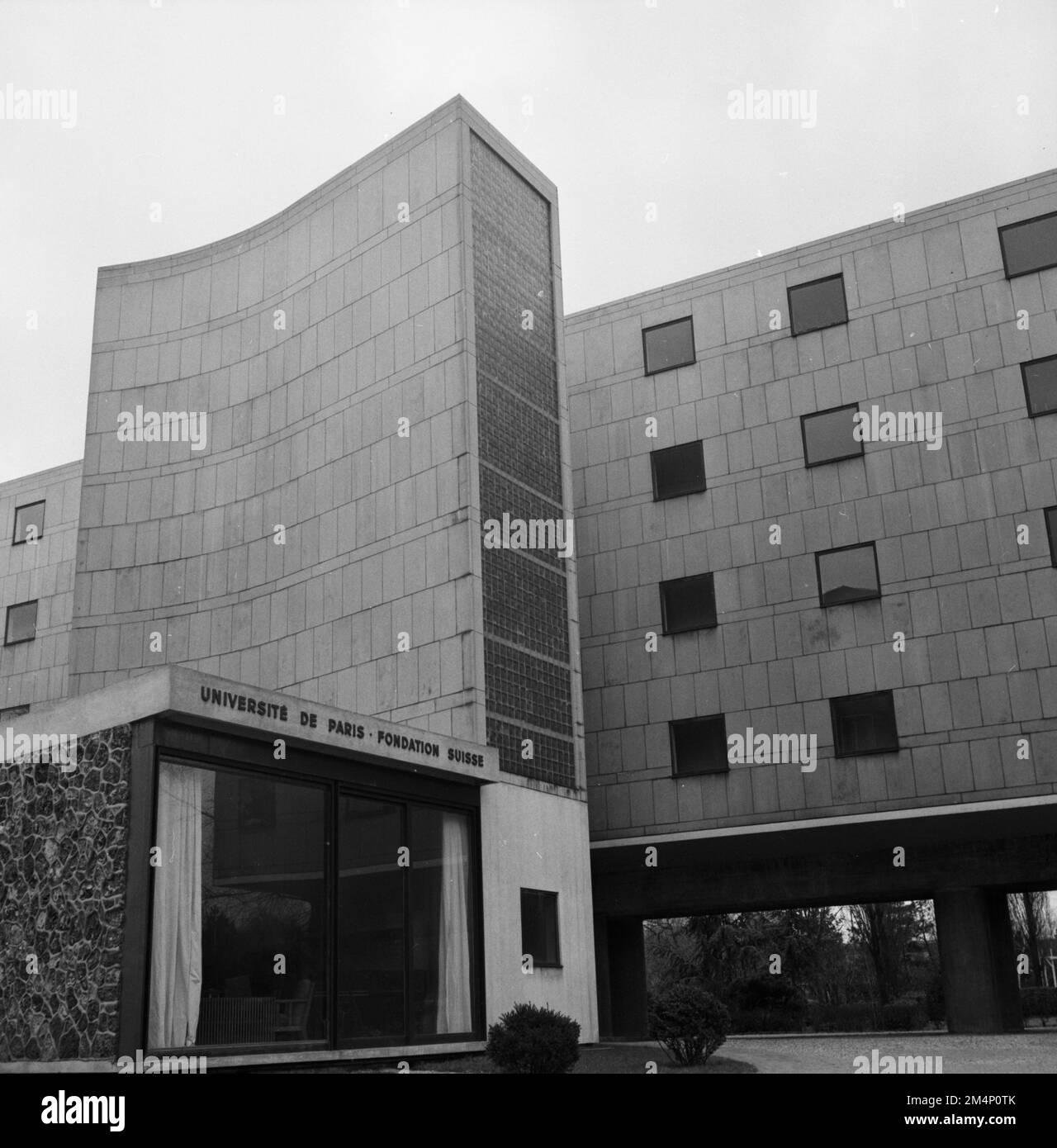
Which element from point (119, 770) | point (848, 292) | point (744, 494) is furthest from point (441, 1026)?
point (848, 292)

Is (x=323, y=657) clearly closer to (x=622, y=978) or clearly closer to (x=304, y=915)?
(x=304, y=915)

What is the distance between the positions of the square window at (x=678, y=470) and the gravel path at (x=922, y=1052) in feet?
39.6

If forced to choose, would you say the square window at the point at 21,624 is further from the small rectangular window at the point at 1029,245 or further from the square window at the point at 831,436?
the small rectangular window at the point at 1029,245

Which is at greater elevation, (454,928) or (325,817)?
(325,817)

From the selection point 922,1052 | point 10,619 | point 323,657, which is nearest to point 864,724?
point 922,1052

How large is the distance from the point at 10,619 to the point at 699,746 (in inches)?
888

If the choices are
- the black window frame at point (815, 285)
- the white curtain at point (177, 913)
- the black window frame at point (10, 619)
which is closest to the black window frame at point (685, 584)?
the black window frame at point (815, 285)

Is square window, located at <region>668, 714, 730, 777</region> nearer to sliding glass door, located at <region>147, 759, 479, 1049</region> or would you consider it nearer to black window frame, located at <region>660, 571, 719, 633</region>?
black window frame, located at <region>660, 571, 719, 633</region>

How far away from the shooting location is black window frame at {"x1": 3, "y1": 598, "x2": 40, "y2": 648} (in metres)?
39.0

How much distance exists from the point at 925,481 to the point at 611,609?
7.55 m

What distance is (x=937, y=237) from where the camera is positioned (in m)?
28.6

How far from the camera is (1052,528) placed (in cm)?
2589

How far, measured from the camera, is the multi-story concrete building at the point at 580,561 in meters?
22.8

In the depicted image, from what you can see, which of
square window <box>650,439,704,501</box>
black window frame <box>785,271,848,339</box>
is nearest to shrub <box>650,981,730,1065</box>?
square window <box>650,439,704,501</box>
